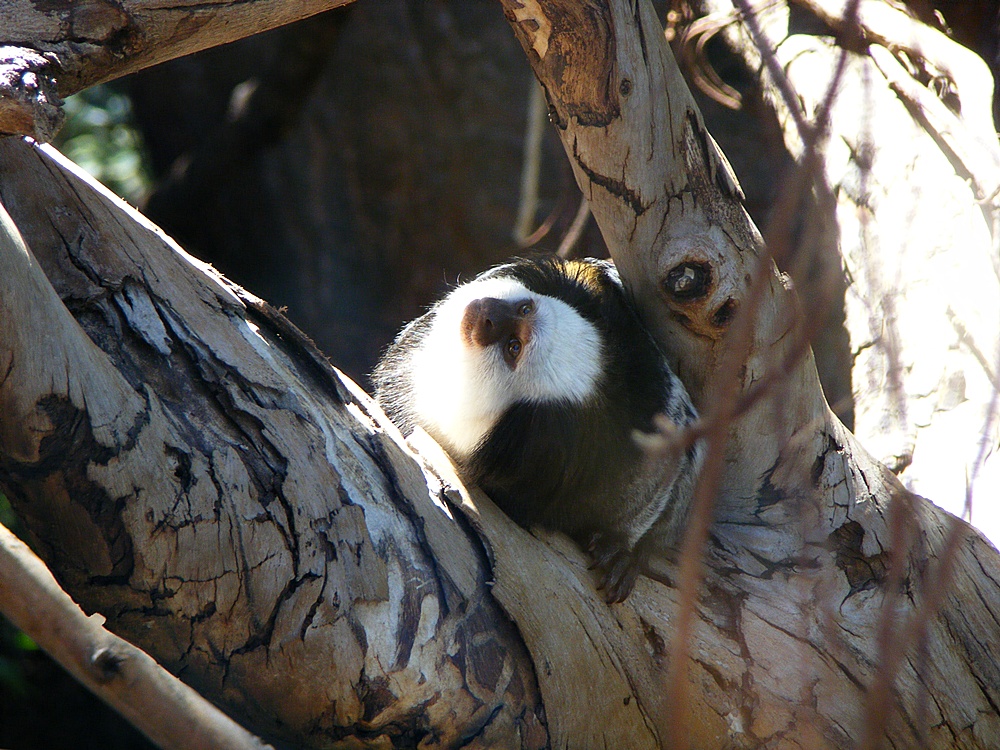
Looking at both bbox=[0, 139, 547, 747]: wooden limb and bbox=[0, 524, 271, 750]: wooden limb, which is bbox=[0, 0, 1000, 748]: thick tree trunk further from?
bbox=[0, 524, 271, 750]: wooden limb

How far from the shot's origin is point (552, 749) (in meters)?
1.45

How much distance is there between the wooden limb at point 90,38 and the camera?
3.52 feet

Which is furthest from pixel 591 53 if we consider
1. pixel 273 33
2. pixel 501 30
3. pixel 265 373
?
Result: pixel 273 33

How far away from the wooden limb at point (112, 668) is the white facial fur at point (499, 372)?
1101 mm

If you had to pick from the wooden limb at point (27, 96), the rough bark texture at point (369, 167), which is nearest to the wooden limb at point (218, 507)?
the wooden limb at point (27, 96)

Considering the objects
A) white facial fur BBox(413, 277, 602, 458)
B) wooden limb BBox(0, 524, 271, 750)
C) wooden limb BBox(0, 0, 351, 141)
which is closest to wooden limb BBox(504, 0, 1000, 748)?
white facial fur BBox(413, 277, 602, 458)

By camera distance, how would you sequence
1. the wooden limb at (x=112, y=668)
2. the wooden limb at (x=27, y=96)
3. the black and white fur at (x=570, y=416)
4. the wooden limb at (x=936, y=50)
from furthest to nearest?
the wooden limb at (x=936, y=50) → the black and white fur at (x=570, y=416) → the wooden limb at (x=27, y=96) → the wooden limb at (x=112, y=668)

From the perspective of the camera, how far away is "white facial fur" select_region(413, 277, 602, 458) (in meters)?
1.82

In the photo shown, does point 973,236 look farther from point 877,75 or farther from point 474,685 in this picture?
point 474,685

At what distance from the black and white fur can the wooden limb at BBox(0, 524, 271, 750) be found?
1.03 m

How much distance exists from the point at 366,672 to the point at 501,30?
146 inches

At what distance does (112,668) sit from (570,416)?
1189 millimetres

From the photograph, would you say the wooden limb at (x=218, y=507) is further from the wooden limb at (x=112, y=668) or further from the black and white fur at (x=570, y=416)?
the wooden limb at (x=112, y=668)

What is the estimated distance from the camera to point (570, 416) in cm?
179
